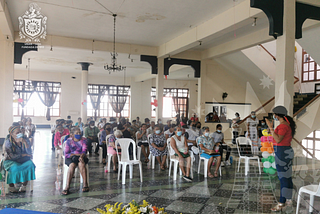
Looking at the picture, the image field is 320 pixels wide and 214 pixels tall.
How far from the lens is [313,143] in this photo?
5844 mm

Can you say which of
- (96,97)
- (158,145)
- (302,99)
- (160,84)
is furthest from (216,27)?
(96,97)

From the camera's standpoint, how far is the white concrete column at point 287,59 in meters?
4.52

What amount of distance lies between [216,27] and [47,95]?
13386 millimetres

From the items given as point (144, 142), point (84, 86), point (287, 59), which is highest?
point (84, 86)

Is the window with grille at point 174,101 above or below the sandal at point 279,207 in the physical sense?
above

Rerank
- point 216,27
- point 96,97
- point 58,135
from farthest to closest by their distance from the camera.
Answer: point 96,97 < point 216,27 < point 58,135

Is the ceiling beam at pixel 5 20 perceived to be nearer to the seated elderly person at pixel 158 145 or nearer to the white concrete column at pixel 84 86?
the seated elderly person at pixel 158 145

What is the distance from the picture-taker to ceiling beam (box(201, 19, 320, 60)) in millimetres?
7414

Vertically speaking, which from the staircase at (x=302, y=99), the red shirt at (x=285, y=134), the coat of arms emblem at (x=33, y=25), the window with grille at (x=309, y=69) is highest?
the coat of arms emblem at (x=33, y=25)

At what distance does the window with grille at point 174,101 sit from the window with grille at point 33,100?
A: 684cm

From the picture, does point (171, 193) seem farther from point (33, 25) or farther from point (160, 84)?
point (33, 25)

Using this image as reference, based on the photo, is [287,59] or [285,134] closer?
[285,134]

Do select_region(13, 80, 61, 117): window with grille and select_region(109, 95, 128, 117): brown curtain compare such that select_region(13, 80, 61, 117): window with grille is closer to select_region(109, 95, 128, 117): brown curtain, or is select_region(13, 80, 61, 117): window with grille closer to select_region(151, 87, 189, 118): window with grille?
select_region(109, 95, 128, 117): brown curtain

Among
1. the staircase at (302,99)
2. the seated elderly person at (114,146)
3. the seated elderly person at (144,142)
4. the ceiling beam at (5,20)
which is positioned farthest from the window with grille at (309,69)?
the ceiling beam at (5,20)
